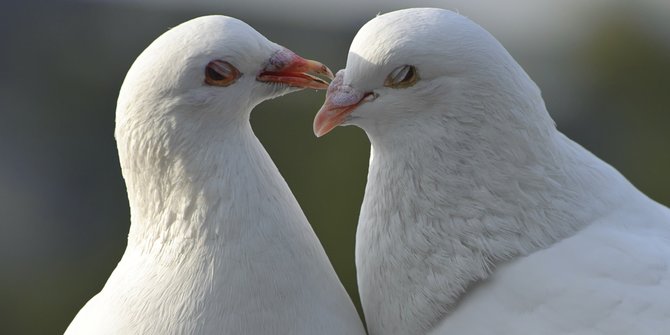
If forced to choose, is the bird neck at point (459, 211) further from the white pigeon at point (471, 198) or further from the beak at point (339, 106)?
the beak at point (339, 106)

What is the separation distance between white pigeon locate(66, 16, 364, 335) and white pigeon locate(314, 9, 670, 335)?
0.31m

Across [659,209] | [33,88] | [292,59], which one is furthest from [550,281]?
[33,88]

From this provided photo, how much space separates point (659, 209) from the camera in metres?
4.97

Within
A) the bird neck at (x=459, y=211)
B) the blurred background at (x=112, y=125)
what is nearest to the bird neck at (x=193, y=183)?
the bird neck at (x=459, y=211)

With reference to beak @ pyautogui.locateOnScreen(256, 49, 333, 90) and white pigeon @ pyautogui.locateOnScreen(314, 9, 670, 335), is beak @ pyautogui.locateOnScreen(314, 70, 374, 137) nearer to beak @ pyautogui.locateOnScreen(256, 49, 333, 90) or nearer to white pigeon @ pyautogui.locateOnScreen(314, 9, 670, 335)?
white pigeon @ pyautogui.locateOnScreen(314, 9, 670, 335)

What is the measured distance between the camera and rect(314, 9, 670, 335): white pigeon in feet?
14.6

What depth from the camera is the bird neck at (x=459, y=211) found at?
4570 millimetres

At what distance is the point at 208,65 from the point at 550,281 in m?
1.53

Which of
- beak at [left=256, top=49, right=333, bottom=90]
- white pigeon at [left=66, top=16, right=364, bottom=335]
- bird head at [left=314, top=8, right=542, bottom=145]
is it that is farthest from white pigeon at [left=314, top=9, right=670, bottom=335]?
white pigeon at [left=66, top=16, right=364, bottom=335]

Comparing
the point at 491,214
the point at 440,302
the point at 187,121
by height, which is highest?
the point at 187,121

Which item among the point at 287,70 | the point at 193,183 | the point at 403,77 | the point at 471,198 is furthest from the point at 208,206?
the point at 471,198

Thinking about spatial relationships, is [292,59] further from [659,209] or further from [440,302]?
[659,209]

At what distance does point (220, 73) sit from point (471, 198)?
109cm

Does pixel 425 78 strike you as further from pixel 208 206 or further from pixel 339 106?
pixel 208 206
